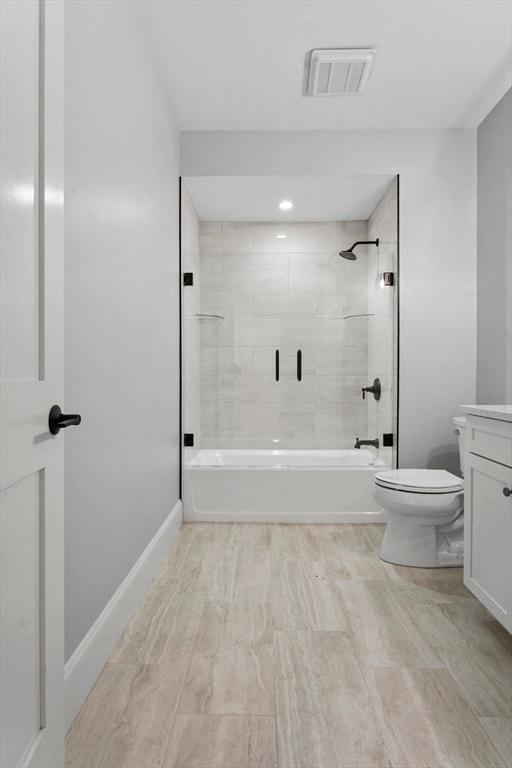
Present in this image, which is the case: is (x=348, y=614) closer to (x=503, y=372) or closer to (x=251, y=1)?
A: (x=503, y=372)

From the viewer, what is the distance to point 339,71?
268cm

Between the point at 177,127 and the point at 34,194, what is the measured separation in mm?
2666

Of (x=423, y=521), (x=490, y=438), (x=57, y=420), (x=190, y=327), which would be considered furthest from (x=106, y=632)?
(x=190, y=327)

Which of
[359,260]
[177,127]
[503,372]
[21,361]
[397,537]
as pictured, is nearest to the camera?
[21,361]

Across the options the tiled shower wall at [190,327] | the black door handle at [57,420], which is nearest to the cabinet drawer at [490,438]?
the black door handle at [57,420]

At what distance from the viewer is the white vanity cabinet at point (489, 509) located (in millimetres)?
1751

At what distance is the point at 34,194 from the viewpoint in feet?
3.13

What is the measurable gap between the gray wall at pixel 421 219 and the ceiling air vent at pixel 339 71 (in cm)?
51

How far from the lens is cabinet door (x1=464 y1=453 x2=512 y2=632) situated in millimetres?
1746

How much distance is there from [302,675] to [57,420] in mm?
1218

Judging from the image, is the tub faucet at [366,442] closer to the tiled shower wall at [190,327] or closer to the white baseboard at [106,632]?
the tiled shower wall at [190,327]

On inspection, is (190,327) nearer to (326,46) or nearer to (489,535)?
(326,46)

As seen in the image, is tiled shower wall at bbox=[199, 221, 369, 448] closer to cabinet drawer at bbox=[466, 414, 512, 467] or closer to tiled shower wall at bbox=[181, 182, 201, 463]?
tiled shower wall at bbox=[181, 182, 201, 463]

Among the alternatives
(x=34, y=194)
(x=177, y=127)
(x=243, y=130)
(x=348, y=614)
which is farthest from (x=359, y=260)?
(x=34, y=194)
